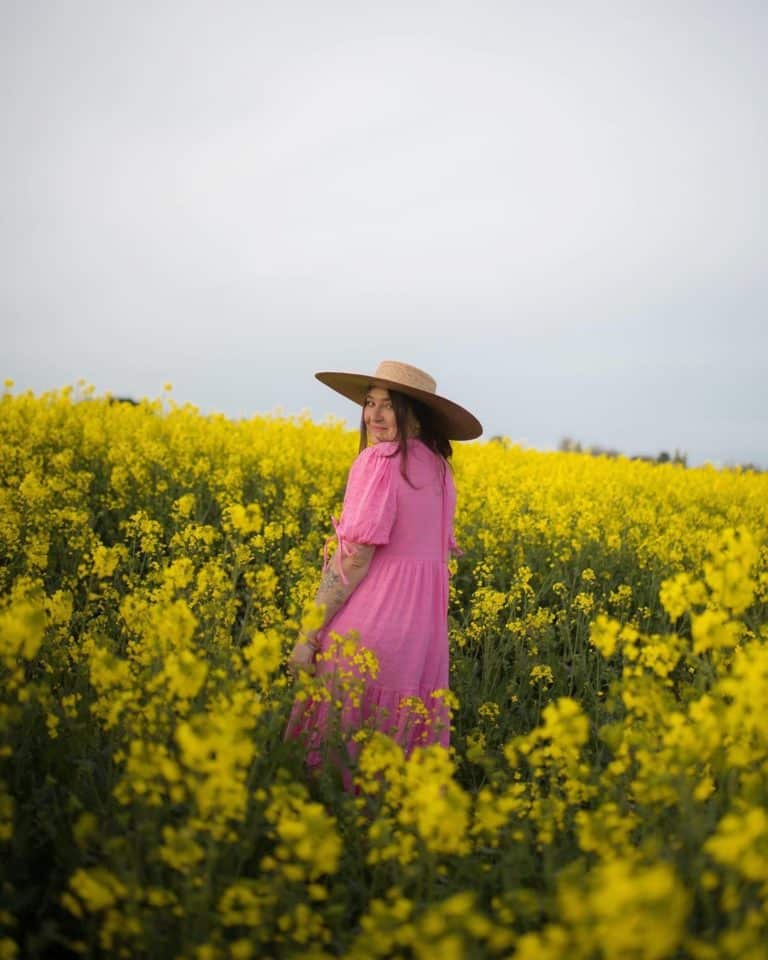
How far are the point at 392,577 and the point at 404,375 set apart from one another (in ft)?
2.76

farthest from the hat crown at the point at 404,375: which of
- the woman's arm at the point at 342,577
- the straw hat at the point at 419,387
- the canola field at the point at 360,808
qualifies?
the canola field at the point at 360,808

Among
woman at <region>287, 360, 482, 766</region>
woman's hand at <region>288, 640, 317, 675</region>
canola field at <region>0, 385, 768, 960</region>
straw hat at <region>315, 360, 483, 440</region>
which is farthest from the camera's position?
straw hat at <region>315, 360, 483, 440</region>

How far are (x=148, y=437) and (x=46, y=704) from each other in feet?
20.3

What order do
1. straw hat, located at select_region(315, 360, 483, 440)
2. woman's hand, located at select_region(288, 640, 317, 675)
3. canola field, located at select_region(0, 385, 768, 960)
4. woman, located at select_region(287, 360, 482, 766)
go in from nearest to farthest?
canola field, located at select_region(0, 385, 768, 960), woman's hand, located at select_region(288, 640, 317, 675), woman, located at select_region(287, 360, 482, 766), straw hat, located at select_region(315, 360, 483, 440)

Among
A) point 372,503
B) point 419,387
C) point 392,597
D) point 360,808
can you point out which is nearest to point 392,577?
point 392,597

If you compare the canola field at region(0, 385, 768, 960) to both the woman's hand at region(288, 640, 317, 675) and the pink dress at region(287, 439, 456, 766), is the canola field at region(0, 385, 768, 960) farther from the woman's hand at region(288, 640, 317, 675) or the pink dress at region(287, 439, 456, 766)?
the pink dress at region(287, 439, 456, 766)

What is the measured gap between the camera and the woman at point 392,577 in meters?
3.52

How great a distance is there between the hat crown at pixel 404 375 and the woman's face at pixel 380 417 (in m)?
0.08

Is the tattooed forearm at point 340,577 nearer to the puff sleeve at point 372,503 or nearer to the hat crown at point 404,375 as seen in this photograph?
the puff sleeve at point 372,503

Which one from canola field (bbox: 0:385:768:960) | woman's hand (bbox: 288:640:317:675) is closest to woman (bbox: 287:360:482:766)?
woman's hand (bbox: 288:640:317:675)

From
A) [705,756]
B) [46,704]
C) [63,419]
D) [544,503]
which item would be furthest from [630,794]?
[63,419]

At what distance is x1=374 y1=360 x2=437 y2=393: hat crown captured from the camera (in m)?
3.73

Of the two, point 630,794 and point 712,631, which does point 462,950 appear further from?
point 630,794

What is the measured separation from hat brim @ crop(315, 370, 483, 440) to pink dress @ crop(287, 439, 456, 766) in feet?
0.66
